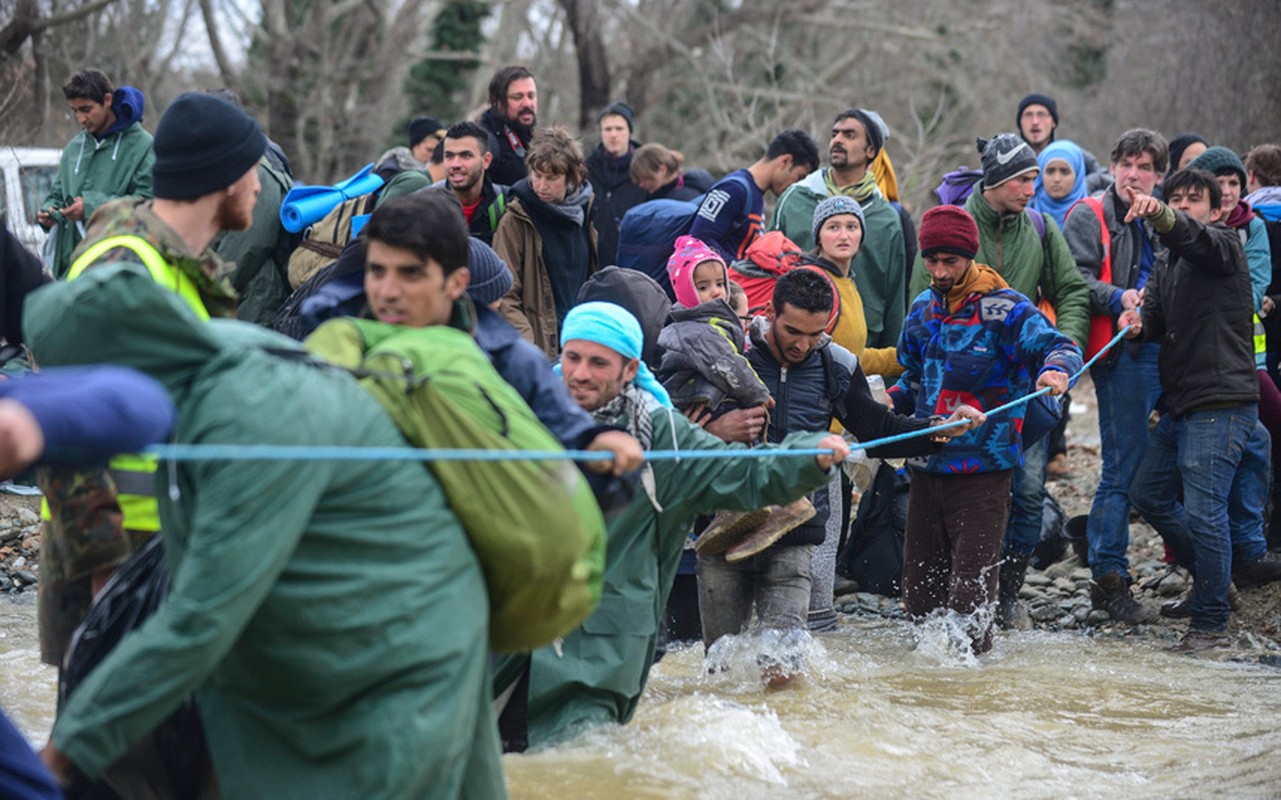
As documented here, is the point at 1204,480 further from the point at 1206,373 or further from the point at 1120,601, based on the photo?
the point at 1120,601

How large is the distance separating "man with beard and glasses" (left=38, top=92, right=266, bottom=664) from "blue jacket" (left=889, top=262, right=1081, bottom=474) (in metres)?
3.67

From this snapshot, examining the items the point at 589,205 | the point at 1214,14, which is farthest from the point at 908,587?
the point at 1214,14

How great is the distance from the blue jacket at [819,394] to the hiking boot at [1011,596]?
166cm

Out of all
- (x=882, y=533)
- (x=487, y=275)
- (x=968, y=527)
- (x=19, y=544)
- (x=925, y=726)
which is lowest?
(x=19, y=544)

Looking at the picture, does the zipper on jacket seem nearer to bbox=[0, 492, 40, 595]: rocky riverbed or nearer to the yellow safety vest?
the yellow safety vest

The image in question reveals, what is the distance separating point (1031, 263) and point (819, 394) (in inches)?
88.1

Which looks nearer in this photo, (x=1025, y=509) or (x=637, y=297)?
(x=637, y=297)

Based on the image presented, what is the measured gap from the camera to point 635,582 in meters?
5.16

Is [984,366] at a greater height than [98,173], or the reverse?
[98,173]

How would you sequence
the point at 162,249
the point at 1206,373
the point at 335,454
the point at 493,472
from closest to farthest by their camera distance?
the point at 335,454 → the point at 493,472 → the point at 162,249 → the point at 1206,373

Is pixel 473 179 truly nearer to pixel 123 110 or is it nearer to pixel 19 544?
pixel 123 110

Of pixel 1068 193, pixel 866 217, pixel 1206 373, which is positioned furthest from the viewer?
pixel 1068 193

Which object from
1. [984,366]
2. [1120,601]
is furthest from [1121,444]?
[984,366]

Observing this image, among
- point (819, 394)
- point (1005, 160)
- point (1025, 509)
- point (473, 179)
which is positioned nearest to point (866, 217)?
point (1005, 160)
